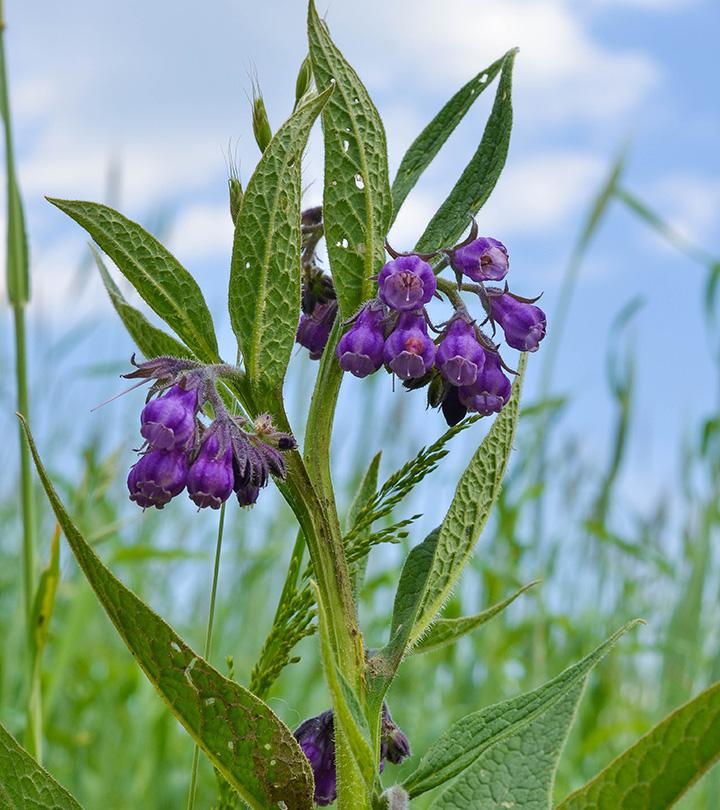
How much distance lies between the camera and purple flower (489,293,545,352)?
124 cm

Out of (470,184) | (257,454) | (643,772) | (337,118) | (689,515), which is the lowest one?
(689,515)

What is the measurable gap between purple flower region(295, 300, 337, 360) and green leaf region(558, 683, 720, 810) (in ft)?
1.91

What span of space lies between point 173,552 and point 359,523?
1658 mm

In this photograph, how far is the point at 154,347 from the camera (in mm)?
1319

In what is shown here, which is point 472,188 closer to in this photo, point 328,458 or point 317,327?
point 317,327

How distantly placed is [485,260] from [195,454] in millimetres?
376

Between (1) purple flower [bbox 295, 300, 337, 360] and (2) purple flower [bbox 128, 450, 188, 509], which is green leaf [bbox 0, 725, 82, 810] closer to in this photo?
(2) purple flower [bbox 128, 450, 188, 509]

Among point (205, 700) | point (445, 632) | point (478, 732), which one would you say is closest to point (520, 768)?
point (478, 732)

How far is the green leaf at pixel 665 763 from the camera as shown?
102 cm

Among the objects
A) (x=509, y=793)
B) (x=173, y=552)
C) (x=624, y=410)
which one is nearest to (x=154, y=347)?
(x=509, y=793)

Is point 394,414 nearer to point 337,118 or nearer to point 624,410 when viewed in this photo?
point 624,410

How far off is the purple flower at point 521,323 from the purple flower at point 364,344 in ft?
0.59

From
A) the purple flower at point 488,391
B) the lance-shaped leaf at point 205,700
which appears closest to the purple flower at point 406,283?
the purple flower at point 488,391

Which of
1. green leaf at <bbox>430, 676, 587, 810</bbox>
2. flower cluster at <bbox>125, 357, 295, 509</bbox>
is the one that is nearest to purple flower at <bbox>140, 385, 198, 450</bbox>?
flower cluster at <bbox>125, 357, 295, 509</bbox>
